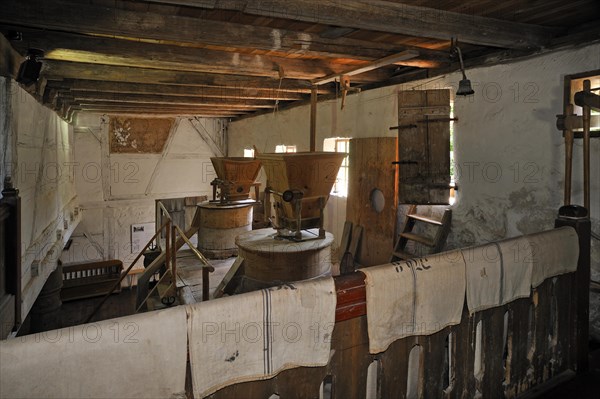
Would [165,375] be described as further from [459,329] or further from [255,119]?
[255,119]

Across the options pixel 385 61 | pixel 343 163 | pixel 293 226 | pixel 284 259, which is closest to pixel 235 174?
pixel 343 163

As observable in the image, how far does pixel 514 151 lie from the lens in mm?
4258

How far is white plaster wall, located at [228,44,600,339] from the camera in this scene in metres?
3.74

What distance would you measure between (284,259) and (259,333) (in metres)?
2.76

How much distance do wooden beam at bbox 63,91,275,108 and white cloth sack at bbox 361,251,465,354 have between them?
7485 millimetres

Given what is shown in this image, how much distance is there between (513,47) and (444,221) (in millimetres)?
2141

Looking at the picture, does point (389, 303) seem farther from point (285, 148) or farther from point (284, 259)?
point (285, 148)

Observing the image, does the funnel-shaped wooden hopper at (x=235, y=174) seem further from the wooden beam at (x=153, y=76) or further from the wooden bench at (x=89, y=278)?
the wooden bench at (x=89, y=278)

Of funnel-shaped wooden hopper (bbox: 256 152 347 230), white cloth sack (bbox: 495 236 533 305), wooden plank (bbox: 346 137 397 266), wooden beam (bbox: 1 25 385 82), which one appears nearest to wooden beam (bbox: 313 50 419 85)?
wooden beam (bbox: 1 25 385 82)

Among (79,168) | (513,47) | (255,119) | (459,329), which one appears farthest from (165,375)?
(79,168)

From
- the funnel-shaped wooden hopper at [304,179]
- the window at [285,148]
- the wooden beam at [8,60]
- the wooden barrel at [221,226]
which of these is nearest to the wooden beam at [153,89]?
the window at [285,148]

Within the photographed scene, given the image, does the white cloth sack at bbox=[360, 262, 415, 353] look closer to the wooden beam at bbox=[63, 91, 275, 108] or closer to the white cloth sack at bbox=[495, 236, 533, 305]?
the white cloth sack at bbox=[495, 236, 533, 305]

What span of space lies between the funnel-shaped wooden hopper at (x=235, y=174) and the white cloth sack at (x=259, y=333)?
557 centimetres

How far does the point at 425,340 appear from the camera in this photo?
2.11 meters
